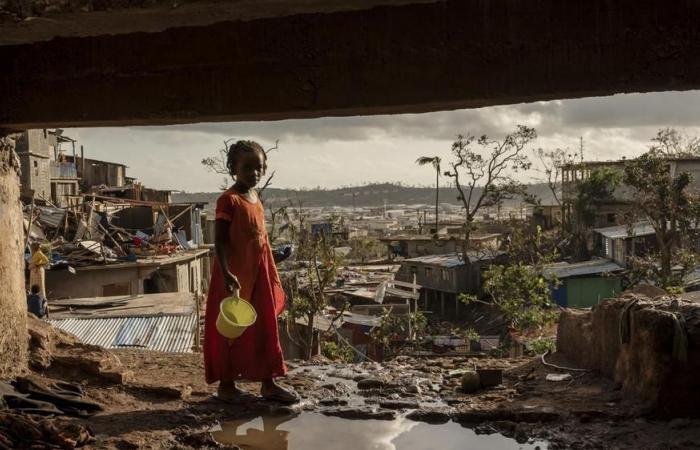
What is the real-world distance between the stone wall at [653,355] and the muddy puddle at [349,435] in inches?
31.3

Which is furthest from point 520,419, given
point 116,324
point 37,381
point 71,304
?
point 71,304

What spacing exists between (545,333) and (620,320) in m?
12.2

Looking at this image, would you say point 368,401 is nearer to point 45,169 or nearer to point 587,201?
point 45,169

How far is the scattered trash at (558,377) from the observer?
14.6 ft

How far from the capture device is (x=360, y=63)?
3258mm

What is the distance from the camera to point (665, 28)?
300 centimetres

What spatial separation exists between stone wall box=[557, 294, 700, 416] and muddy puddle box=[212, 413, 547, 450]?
795mm

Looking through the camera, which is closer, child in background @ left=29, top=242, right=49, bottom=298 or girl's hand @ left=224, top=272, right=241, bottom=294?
girl's hand @ left=224, top=272, right=241, bottom=294

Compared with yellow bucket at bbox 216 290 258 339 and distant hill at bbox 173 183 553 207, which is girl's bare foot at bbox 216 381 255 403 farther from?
distant hill at bbox 173 183 553 207

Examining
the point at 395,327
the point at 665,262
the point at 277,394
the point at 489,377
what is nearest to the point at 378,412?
the point at 277,394

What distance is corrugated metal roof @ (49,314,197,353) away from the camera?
808cm

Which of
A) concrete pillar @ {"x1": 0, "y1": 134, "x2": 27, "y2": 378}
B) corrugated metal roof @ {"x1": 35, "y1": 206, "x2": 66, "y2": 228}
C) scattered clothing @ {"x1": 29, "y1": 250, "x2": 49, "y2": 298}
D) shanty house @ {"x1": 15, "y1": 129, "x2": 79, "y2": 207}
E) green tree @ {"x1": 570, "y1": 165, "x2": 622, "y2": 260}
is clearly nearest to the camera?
concrete pillar @ {"x1": 0, "y1": 134, "x2": 27, "y2": 378}

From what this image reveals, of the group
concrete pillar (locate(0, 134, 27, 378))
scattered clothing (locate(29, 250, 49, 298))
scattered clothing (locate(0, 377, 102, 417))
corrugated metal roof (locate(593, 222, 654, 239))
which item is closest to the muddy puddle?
scattered clothing (locate(0, 377, 102, 417))

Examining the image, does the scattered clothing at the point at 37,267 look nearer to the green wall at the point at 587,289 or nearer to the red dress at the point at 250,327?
the red dress at the point at 250,327
